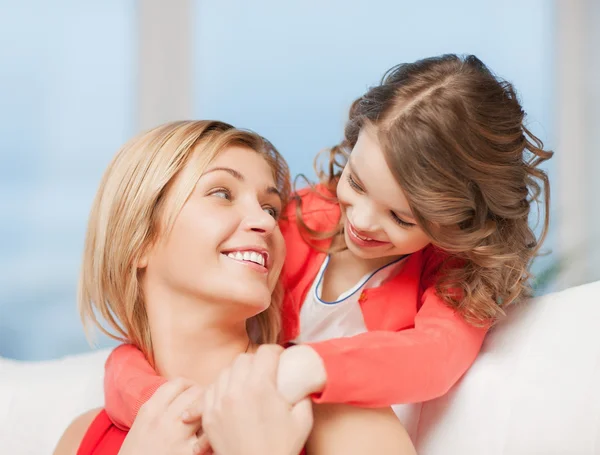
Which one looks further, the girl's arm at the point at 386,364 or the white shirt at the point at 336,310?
the white shirt at the point at 336,310

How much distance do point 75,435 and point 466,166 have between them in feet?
3.29

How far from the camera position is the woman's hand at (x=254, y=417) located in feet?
4.07

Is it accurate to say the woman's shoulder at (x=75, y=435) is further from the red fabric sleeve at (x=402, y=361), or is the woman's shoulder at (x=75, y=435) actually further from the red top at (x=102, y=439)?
the red fabric sleeve at (x=402, y=361)

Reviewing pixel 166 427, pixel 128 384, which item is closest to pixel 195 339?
pixel 128 384

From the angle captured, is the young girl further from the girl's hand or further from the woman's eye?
the woman's eye

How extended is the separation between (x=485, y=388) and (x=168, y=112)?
7.55 ft

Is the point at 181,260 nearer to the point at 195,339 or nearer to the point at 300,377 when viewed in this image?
the point at 195,339

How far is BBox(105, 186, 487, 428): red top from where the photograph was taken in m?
1.31

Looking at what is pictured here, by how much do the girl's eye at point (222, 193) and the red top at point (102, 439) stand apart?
1.74ft

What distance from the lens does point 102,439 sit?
1.57 m

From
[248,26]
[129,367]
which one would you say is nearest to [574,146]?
[248,26]

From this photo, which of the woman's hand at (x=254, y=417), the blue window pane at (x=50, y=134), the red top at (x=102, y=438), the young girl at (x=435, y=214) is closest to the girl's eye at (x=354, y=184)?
the young girl at (x=435, y=214)

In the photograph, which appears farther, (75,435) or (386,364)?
(75,435)

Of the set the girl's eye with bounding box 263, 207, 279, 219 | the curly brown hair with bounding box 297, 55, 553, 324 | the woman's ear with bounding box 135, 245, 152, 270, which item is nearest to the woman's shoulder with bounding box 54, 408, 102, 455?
the woman's ear with bounding box 135, 245, 152, 270
